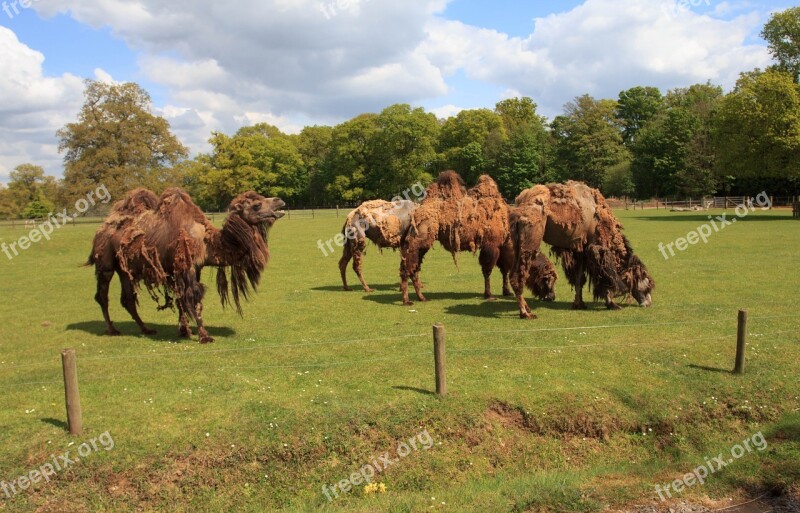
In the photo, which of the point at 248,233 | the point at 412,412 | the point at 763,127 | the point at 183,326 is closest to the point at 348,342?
the point at 248,233

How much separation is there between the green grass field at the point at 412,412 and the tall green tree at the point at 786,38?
4529cm

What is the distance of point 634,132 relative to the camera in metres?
84.4

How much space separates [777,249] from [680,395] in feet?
61.0

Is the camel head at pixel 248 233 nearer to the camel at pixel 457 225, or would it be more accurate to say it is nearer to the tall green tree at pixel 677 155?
the camel at pixel 457 225

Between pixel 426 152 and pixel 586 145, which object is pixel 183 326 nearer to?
pixel 426 152

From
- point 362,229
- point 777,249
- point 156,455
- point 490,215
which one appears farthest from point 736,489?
point 777,249

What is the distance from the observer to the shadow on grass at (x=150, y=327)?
34.2 ft

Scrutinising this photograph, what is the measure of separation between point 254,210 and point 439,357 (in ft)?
14.6

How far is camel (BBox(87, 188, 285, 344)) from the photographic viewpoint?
9461 mm

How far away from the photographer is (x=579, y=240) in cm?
1171

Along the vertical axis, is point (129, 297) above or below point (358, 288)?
above

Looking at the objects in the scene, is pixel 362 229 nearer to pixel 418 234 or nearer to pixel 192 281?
pixel 418 234

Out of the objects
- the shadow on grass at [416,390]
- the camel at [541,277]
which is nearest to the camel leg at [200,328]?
the shadow on grass at [416,390]

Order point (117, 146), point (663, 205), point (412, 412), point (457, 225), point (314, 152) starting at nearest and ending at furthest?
1. point (412, 412)
2. point (457, 225)
3. point (117, 146)
4. point (663, 205)
5. point (314, 152)
